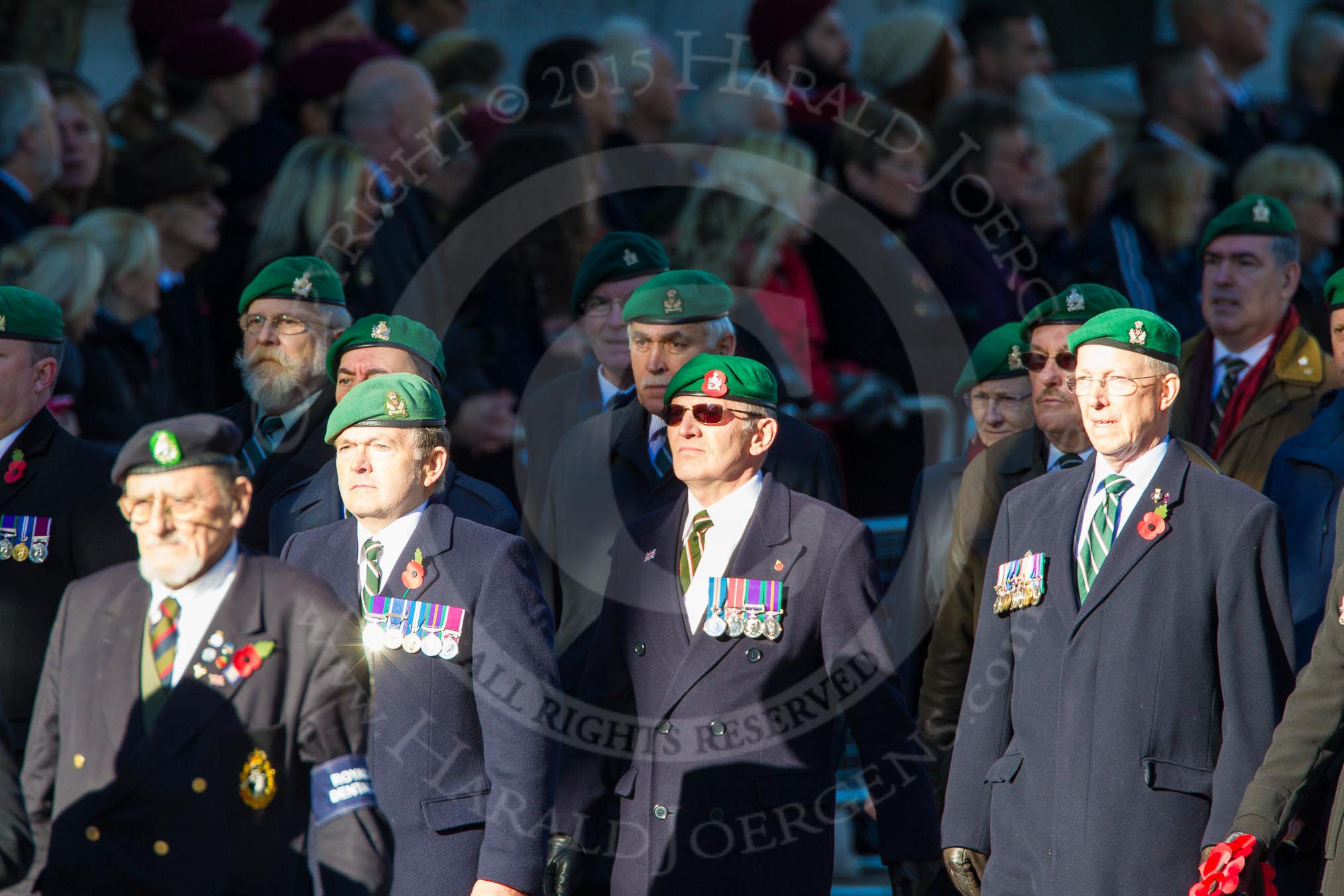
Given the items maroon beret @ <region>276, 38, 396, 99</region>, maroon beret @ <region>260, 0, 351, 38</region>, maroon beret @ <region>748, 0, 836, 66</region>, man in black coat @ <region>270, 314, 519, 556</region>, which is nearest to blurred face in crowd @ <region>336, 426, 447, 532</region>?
man in black coat @ <region>270, 314, 519, 556</region>

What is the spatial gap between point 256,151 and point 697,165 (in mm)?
2175

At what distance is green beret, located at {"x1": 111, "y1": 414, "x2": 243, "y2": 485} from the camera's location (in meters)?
4.76

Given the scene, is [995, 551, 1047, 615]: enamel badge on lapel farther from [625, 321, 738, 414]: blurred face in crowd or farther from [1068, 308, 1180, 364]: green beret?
[625, 321, 738, 414]: blurred face in crowd

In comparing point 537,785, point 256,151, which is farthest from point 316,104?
point 537,785

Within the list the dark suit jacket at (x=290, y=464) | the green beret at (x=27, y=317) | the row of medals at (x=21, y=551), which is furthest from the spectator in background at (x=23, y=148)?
the row of medals at (x=21, y=551)

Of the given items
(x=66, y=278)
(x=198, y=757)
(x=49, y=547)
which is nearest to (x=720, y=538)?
(x=198, y=757)

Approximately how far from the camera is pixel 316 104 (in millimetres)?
10195

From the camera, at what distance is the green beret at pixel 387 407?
18.5 ft

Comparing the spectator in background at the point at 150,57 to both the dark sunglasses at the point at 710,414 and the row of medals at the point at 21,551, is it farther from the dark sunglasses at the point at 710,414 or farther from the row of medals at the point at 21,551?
the dark sunglasses at the point at 710,414

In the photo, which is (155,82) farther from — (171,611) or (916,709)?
(171,611)

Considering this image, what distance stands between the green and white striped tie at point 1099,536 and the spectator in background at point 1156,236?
4127 mm

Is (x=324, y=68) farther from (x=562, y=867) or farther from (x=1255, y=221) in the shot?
(x=562, y=867)

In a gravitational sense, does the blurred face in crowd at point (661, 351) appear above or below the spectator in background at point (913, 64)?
below

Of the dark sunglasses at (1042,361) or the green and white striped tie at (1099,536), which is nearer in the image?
the green and white striped tie at (1099,536)
